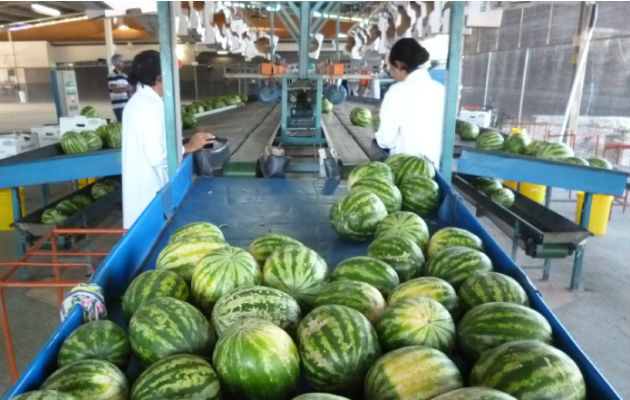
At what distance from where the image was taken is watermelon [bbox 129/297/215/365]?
1.16 metres

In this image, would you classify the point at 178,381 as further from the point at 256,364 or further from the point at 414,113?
the point at 414,113

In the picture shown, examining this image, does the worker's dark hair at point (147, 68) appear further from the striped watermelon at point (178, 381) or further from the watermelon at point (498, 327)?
the watermelon at point (498, 327)

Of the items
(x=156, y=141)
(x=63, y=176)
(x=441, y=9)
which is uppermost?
(x=441, y=9)

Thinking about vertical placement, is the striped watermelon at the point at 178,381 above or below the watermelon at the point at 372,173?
below

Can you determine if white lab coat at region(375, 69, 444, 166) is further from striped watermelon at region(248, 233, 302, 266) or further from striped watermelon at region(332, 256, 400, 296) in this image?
striped watermelon at region(332, 256, 400, 296)

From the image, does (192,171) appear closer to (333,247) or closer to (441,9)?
(333,247)

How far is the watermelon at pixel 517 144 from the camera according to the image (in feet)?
15.6

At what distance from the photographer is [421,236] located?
75.9 inches

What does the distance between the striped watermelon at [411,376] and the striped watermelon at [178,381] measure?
1.11 feet

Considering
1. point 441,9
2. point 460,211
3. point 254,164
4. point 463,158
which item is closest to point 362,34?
point 441,9

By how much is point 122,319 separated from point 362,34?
6814 millimetres

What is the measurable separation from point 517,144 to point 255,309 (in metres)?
4.23

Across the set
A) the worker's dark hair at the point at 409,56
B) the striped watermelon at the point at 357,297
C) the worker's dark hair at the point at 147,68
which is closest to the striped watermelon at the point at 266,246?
the striped watermelon at the point at 357,297

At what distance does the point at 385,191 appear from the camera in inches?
90.5
